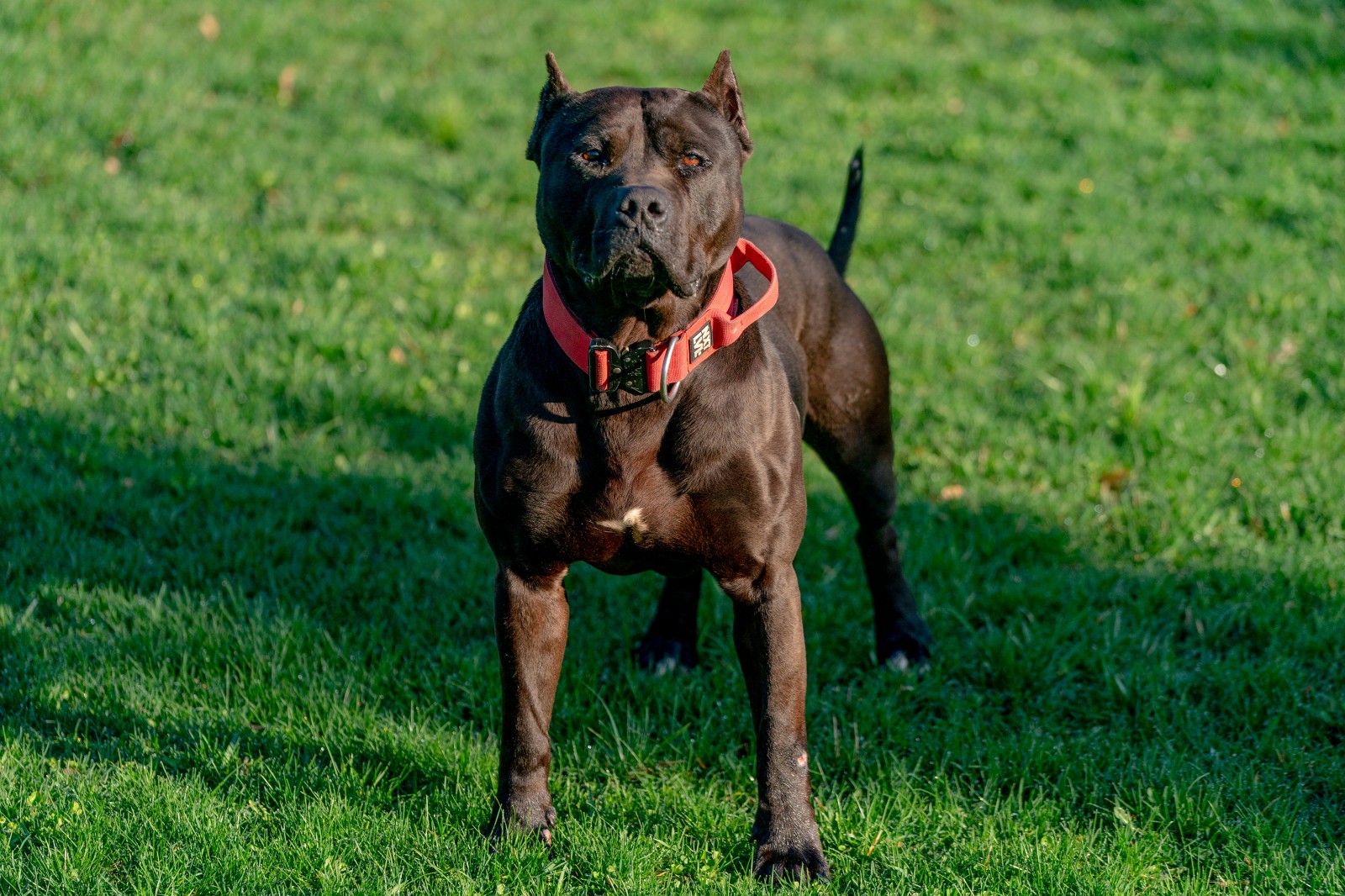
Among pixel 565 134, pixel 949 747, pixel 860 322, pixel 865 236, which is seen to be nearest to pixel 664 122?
pixel 565 134

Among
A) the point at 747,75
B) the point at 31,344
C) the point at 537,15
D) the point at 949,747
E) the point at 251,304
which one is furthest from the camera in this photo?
the point at 537,15

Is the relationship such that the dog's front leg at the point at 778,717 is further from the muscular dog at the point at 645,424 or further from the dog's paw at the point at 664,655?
the dog's paw at the point at 664,655

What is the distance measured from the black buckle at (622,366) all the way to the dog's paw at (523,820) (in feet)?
3.79

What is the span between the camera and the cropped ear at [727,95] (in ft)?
11.1

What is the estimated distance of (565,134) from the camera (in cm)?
326

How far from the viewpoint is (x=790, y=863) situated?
340 cm

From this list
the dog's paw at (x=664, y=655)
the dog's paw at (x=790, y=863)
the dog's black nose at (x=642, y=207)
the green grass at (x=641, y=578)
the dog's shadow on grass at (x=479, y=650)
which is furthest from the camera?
the dog's paw at (x=664, y=655)

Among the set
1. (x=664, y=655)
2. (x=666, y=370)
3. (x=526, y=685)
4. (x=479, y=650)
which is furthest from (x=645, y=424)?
(x=479, y=650)

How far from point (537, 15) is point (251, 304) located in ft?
15.1

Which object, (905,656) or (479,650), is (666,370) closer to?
(479,650)

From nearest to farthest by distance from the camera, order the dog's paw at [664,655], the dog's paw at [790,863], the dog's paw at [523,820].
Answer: the dog's paw at [790,863]
the dog's paw at [523,820]
the dog's paw at [664,655]

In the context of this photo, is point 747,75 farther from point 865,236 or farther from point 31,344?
point 31,344

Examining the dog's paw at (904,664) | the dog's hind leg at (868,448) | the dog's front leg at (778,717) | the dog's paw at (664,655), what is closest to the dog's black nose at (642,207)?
the dog's front leg at (778,717)

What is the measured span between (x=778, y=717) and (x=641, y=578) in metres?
1.56
